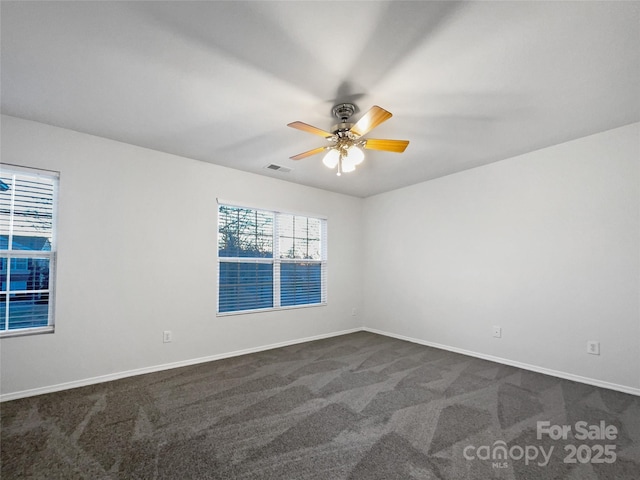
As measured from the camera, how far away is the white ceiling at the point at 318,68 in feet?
5.25

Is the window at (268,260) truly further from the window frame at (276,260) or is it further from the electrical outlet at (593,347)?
the electrical outlet at (593,347)

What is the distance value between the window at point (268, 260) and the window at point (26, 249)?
5.55 ft

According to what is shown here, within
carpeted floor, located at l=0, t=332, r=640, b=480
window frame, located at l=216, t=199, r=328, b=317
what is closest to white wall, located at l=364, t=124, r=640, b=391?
carpeted floor, located at l=0, t=332, r=640, b=480

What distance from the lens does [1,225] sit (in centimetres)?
267

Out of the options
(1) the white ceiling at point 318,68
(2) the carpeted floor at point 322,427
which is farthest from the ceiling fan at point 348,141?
(2) the carpeted floor at point 322,427

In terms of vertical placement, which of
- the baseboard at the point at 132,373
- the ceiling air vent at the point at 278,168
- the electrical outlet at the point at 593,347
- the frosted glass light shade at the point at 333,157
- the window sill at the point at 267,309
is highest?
the ceiling air vent at the point at 278,168

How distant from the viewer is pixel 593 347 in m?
2.96

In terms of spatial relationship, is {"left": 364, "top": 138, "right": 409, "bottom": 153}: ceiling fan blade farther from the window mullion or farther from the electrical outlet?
the electrical outlet

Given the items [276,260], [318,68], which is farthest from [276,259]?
[318,68]

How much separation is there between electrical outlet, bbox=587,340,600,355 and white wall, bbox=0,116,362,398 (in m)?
3.62

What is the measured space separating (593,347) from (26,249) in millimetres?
5603

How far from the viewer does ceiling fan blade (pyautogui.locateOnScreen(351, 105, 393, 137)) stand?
200cm

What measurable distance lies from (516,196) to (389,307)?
8.28 feet

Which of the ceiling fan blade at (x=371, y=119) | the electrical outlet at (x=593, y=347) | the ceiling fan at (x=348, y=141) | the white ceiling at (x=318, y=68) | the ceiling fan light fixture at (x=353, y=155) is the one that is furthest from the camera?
the electrical outlet at (x=593, y=347)
